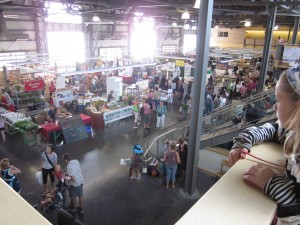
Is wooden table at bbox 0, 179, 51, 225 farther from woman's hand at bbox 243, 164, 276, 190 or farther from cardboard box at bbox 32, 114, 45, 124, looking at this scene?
cardboard box at bbox 32, 114, 45, 124

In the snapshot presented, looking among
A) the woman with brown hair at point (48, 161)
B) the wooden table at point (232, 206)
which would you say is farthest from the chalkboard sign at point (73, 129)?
the wooden table at point (232, 206)

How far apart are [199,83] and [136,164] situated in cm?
347

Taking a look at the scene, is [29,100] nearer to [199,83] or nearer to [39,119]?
[39,119]

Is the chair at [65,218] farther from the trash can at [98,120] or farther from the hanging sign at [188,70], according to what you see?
the hanging sign at [188,70]

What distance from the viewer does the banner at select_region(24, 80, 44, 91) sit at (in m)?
15.1

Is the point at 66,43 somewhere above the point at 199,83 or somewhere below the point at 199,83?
above

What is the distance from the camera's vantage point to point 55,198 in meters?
6.89

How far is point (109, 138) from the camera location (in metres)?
12.2

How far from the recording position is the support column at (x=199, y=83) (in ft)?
19.9

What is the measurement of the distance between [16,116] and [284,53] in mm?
13475

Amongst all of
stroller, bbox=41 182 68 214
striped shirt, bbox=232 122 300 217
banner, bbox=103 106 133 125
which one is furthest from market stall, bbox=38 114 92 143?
striped shirt, bbox=232 122 300 217

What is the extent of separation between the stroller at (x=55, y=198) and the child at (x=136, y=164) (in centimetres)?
237

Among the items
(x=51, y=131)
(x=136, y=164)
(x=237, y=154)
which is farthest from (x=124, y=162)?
(x=237, y=154)

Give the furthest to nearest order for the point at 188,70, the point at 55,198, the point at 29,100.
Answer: the point at 188,70 → the point at 29,100 → the point at 55,198
